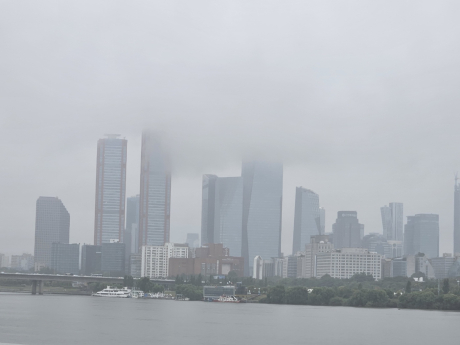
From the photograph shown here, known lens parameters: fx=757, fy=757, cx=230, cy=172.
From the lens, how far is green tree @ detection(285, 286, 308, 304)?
145500mm

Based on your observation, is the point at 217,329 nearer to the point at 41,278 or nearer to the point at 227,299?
the point at 227,299

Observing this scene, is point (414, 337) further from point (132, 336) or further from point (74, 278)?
point (74, 278)

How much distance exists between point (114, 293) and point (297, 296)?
2087 inches

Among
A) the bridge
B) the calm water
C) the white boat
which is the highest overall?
the bridge

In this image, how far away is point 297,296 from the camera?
14562cm

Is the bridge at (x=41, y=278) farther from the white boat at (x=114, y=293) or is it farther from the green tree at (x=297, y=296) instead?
the green tree at (x=297, y=296)

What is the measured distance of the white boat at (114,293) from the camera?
6998 inches

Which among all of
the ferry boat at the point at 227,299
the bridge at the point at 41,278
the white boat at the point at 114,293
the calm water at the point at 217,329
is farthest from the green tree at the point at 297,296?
the bridge at the point at 41,278

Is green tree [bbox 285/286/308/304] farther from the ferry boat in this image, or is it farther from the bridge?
the bridge

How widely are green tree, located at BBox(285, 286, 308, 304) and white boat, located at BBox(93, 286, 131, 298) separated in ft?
152

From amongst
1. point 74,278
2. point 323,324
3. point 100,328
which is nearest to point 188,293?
point 74,278

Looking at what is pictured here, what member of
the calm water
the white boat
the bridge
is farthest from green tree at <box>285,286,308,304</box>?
the bridge

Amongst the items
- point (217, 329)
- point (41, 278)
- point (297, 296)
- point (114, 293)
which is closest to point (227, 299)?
point (297, 296)

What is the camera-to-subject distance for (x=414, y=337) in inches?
2874
